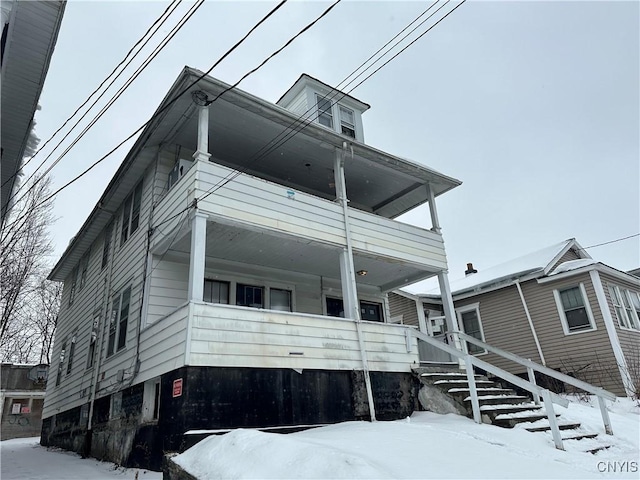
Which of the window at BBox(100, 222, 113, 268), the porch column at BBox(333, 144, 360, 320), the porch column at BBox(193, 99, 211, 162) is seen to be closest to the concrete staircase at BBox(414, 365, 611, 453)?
the porch column at BBox(333, 144, 360, 320)

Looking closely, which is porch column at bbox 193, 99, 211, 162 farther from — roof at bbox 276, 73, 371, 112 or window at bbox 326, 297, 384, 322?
window at bbox 326, 297, 384, 322

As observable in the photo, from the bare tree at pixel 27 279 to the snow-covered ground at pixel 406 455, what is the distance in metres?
4.74

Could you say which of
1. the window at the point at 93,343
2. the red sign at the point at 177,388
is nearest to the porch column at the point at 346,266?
the red sign at the point at 177,388

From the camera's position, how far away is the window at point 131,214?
11.6 m

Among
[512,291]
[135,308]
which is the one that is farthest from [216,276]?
[512,291]

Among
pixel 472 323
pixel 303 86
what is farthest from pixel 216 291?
pixel 472 323

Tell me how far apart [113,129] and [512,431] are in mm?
9151

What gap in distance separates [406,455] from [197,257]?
187 inches

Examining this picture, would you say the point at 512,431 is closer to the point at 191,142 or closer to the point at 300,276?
the point at 300,276

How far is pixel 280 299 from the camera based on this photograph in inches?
455

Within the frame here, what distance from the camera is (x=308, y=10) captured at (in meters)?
5.60

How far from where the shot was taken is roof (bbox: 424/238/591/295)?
54.3 feet

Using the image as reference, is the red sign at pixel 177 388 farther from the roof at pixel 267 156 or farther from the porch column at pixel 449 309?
the porch column at pixel 449 309

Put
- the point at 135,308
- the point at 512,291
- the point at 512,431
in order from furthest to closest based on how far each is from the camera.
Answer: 1. the point at 512,291
2. the point at 135,308
3. the point at 512,431
